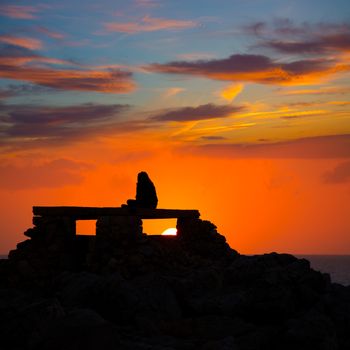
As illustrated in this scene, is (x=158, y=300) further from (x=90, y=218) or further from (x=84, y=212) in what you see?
(x=90, y=218)

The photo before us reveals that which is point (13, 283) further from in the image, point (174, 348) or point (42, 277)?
point (174, 348)

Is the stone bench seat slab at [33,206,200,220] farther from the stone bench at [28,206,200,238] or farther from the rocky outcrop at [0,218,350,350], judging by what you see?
the rocky outcrop at [0,218,350,350]

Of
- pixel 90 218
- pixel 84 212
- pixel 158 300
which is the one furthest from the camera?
pixel 90 218

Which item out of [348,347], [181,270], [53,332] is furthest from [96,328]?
[181,270]

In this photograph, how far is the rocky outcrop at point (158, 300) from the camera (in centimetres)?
1116

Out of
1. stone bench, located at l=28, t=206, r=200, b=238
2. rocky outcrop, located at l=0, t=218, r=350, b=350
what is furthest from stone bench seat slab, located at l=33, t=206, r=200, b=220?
rocky outcrop, located at l=0, t=218, r=350, b=350

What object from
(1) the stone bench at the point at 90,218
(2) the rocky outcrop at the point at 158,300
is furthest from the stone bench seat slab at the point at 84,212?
(2) the rocky outcrop at the point at 158,300

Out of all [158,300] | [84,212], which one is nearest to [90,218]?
[84,212]

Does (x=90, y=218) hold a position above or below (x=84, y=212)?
below

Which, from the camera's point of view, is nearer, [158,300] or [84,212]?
[158,300]

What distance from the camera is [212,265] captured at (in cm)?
1923

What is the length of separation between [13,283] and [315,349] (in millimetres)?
9159

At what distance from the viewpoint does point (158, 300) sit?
14.7 metres

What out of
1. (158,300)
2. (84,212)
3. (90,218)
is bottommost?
(158,300)
